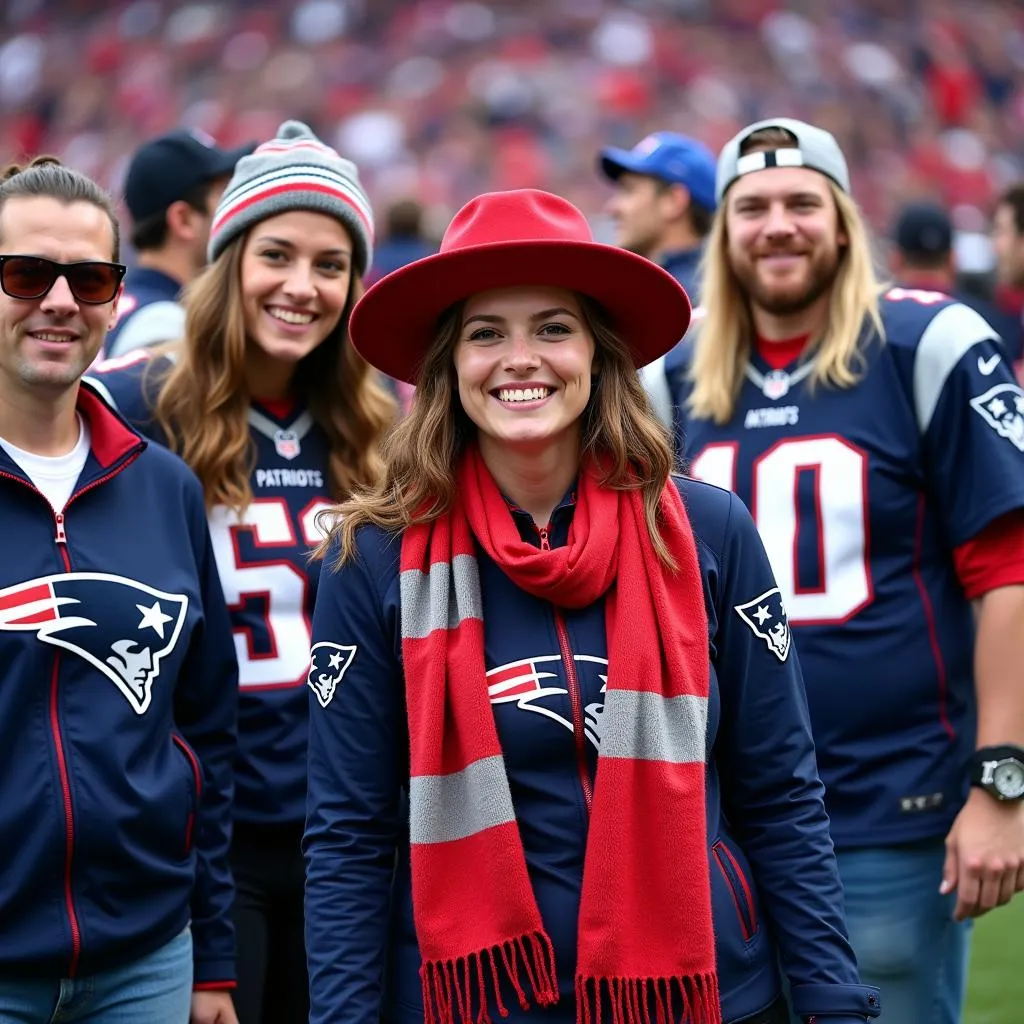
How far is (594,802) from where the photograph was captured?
2252 mm

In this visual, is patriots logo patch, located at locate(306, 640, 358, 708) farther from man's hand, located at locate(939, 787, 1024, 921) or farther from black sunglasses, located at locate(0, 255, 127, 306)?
man's hand, located at locate(939, 787, 1024, 921)

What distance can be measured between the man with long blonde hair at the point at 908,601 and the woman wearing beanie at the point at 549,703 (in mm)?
800

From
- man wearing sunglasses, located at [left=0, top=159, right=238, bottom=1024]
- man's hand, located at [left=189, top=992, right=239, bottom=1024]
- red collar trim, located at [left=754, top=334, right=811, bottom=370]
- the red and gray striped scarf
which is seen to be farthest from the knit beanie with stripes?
man's hand, located at [left=189, top=992, right=239, bottom=1024]

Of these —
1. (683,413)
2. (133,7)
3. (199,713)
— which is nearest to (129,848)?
(199,713)

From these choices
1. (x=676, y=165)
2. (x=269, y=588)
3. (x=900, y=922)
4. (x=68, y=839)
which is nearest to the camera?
(x=68, y=839)

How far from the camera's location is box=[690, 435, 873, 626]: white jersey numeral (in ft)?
10.7

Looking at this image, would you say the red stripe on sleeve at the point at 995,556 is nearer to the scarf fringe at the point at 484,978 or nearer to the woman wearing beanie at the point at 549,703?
the woman wearing beanie at the point at 549,703

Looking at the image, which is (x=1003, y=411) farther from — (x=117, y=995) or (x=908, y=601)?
(x=117, y=995)

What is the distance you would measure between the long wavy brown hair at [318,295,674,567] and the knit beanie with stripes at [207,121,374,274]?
3.61 feet

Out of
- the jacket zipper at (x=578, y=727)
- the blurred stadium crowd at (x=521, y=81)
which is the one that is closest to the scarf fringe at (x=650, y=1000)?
the jacket zipper at (x=578, y=727)

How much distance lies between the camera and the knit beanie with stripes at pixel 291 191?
3.55m

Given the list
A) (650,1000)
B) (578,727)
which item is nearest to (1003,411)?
(578,727)

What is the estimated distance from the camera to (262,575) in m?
3.32

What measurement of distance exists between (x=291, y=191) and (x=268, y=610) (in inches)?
38.6
